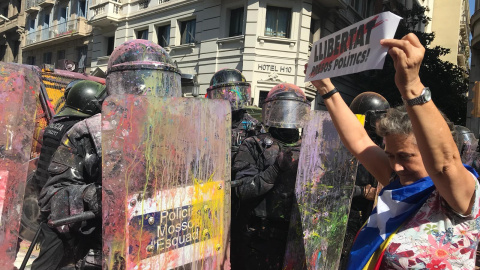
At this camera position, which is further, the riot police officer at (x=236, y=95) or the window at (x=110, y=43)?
the window at (x=110, y=43)

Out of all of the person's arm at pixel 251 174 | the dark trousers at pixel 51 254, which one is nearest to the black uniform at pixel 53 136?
the dark trousers at pixel 51 254

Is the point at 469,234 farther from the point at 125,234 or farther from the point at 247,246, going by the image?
the point at 247,246

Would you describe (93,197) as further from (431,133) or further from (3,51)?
(3,51)

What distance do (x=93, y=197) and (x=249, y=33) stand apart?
442 inches

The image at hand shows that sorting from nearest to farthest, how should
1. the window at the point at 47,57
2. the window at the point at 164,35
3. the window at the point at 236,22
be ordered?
the window at the point at 236,22 < the window at the point at 164,35 < the window at the point at 47,57

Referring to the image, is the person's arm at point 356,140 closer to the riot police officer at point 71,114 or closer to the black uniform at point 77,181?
the black uniform at point 77,181

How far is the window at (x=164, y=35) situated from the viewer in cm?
1530

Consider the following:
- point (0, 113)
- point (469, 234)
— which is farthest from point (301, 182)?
point (0, 113)

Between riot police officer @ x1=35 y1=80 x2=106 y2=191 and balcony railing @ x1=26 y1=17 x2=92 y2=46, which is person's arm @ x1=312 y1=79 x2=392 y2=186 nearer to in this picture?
riot police officer @ x1=35 y1=80 x2=106 y2=191

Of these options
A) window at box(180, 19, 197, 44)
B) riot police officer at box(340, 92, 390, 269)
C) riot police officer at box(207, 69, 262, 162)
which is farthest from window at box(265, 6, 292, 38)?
riot police officer at box(340, 92, 390, 269)

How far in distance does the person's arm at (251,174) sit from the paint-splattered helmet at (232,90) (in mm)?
1536

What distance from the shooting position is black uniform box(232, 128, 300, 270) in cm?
273

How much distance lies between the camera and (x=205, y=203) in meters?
1.92

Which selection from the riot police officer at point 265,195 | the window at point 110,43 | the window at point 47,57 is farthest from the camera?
the window at point 47,57
